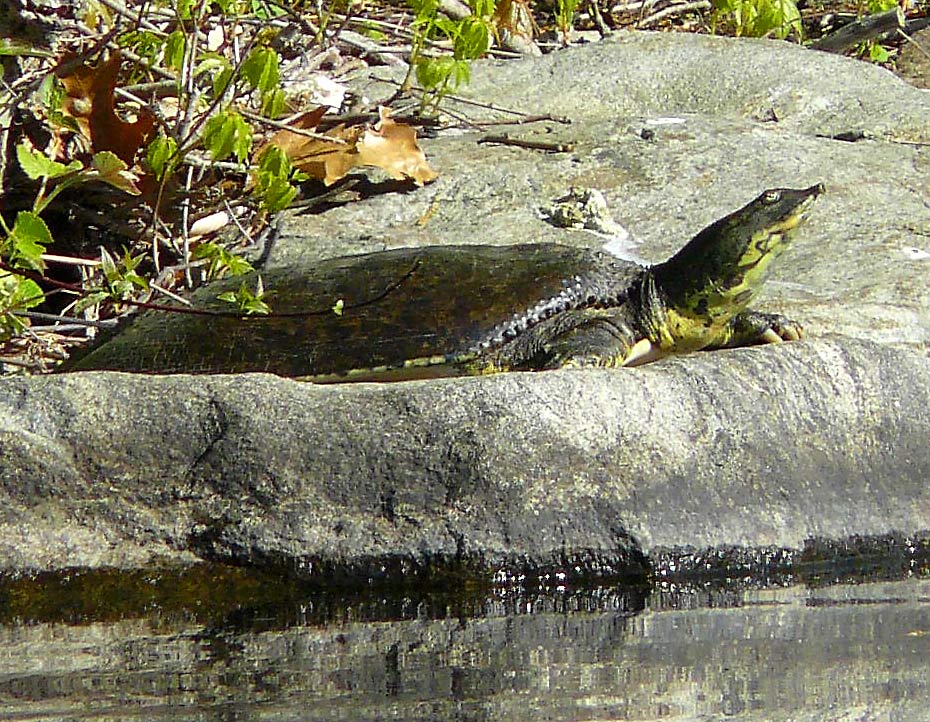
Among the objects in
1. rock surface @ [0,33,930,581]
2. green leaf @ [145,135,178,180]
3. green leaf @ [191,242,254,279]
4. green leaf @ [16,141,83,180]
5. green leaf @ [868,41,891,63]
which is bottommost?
rock surface @ [0,33,930,581]

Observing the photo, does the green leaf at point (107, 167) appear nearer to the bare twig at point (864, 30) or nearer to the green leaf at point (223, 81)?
the green leaf at point (223, 81)

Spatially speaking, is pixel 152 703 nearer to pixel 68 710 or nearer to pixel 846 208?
pixel 68 710

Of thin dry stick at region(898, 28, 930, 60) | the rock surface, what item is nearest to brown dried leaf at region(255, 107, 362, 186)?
the rock surface

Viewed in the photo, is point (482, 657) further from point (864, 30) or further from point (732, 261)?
point (864, 30)

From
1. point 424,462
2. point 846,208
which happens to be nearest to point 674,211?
point 846,208

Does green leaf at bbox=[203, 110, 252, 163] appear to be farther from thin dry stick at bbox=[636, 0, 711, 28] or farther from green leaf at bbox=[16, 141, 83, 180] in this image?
thin dry stick at bbox=[636, 0, 711, 28]

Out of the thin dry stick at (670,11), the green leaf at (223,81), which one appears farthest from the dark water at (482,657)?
the thin dry stick at (670,11)
